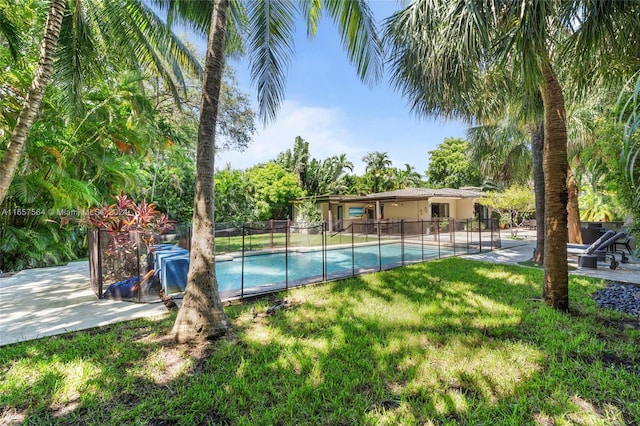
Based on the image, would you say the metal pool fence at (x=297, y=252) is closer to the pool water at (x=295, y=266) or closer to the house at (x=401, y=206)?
the pool water at (x=295, y=266)

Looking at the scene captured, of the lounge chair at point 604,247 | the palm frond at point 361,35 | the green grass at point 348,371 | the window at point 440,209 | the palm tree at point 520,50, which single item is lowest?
the green grass at point 348,371

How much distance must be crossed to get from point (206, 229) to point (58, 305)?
378 cm

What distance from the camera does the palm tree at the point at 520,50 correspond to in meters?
3.39

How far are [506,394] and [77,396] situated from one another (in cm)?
388

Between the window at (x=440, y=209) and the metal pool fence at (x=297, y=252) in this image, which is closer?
the metal pool fence at (x=297, y=252)

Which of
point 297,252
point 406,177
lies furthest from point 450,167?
point 297,252

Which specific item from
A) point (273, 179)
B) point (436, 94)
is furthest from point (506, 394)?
point (273, 179)

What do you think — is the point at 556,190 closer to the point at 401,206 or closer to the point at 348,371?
the point at 348,371

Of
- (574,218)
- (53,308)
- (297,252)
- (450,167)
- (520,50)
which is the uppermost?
(450,167)

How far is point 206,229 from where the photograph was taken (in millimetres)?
3859

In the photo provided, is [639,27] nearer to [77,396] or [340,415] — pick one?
[340,415]

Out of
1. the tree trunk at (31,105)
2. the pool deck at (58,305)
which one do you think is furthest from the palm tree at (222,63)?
the tree trunk at (31,105)

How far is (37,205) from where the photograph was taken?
826cm

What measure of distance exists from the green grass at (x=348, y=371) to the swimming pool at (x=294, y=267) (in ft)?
6.80
